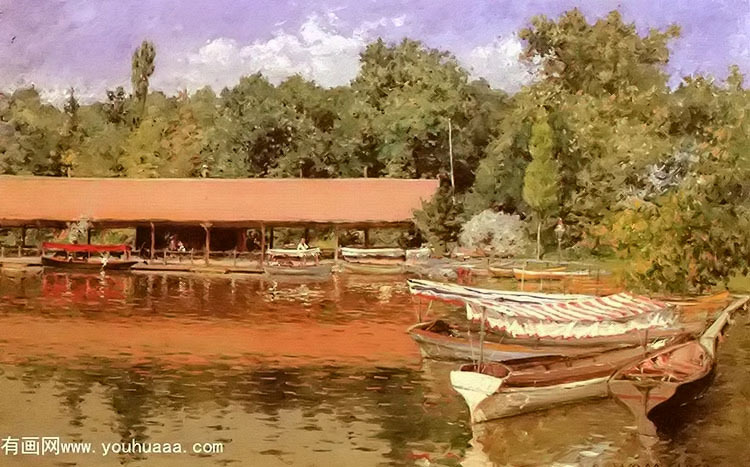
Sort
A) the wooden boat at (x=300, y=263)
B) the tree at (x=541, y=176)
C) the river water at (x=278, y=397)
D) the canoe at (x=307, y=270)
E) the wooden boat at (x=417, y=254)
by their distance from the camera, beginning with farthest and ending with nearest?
the canoe at (x=307, y=270) < the wooden boat at (x=300, y=263) < the wooden boat at (x=417, y=254) < the tree at (x=541, y=176) < the river water at (x=278, y=397)

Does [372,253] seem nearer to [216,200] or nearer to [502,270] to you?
[502,270]

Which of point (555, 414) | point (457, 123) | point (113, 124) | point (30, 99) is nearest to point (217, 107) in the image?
point (113, 124)

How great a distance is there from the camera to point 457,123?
5.58m

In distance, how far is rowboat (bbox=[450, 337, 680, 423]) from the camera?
4.89 meters

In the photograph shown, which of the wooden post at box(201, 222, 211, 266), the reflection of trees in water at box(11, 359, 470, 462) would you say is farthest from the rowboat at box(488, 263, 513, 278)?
the wooden post at box(201, 222, 211, 266)

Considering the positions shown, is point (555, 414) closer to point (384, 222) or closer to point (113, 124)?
point (384, 222)

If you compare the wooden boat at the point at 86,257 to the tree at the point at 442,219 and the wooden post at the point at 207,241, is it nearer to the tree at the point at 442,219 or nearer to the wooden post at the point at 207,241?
the wooden post at the point at 207,241

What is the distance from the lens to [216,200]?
6.12 meters

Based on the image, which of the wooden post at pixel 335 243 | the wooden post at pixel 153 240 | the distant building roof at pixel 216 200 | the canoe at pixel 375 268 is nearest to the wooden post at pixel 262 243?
the distant building roof at pixel 216 200

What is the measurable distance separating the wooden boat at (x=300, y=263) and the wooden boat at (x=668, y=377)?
2055 mm

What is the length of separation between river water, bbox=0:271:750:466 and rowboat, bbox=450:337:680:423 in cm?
7

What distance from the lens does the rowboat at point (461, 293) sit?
568cm

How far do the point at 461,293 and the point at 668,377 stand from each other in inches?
51.7

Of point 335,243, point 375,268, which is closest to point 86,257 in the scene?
point 335,243
